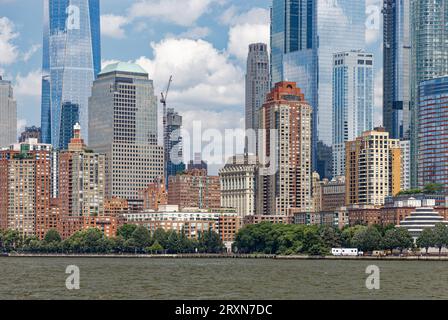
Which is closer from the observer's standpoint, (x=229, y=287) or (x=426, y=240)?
(x=229, y=287)

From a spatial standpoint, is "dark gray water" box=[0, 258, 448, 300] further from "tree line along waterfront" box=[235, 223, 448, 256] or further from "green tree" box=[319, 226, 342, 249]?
"green tree" box=[319, 226, 342, 249]

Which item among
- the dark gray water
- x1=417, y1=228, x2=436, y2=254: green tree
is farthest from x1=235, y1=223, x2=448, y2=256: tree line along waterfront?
the dark gray water

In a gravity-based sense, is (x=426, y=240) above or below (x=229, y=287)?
below

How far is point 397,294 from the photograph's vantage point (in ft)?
250

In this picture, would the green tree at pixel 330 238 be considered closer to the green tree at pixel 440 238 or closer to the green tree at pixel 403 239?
the green tree at pixel 403 239

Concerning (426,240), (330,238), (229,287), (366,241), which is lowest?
(366,241)

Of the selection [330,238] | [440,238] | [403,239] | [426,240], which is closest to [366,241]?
[403,239]

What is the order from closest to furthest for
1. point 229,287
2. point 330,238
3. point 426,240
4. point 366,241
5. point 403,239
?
point 229,287, point 403,239, point 366,241, point 426,240, point 330,238

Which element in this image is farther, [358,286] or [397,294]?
[358,286]

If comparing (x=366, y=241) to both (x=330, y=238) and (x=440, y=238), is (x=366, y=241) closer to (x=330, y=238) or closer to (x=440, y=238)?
(x=330, y=238)
